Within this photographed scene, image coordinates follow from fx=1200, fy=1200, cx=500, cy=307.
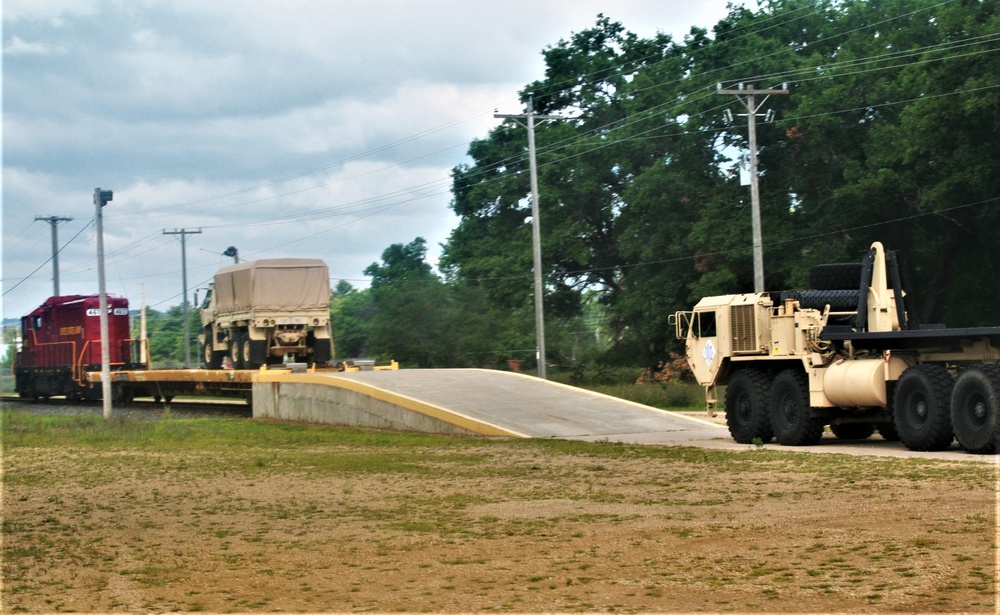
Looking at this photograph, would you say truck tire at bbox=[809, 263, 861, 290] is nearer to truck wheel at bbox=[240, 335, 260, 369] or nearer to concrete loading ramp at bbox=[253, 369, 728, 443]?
concrete loading ramp at bbox=[253, 369, 728, 443]

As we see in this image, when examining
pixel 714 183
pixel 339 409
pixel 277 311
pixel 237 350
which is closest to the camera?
pixel 339 409

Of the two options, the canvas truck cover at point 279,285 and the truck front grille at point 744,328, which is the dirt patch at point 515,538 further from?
the canvas truck cover at point 279,285

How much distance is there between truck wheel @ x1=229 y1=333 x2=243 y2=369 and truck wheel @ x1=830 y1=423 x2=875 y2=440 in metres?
21.1

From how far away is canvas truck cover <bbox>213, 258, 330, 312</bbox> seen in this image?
37.2 metres

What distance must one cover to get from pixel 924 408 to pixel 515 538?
9.94 metres

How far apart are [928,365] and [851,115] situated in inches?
1223

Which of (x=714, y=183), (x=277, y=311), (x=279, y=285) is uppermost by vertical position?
(x=714, y=183)

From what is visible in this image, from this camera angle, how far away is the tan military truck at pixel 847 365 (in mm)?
18156

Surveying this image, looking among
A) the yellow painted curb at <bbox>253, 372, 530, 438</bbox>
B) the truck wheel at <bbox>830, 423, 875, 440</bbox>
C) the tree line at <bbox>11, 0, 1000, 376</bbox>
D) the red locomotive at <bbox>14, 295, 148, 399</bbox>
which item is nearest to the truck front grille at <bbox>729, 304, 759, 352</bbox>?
the truck wheel at <bbox>830, 423, 875, 440</bbox>

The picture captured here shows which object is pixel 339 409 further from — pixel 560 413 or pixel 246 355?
pixel 246 355

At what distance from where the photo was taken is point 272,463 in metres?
19.7

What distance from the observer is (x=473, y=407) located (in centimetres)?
2608

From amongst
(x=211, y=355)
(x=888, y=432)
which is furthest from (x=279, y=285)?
(x=888, y=432)

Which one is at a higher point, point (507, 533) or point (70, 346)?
point (70, 346)
